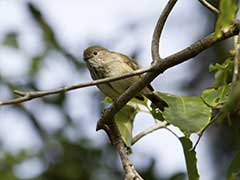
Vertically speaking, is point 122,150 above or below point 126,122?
below

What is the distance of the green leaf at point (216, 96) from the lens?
5.19 feet

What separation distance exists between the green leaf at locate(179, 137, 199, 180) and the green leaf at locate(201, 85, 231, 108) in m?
0.10

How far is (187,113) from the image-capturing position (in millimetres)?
1539

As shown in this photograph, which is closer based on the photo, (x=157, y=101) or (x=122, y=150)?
(x=122, y=150)

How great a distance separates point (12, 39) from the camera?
4.21 metres

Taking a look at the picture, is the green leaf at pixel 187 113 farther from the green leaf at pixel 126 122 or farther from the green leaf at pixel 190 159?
the green leaf at pixel 126 122

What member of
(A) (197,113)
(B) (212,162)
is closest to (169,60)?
(A) (197,113)

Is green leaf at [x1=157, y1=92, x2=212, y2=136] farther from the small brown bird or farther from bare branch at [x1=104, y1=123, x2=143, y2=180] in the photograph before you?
the small brown bird

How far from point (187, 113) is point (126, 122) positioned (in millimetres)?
448

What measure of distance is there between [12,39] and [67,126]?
0.63m

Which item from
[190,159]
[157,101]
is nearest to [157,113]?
[157,101]

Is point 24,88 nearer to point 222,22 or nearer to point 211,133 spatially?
point 211,133

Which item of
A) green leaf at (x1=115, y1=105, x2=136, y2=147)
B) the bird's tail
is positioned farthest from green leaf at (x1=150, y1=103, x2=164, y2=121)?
green leaf at (x1=115, y1=105, x2=136, y2=147)

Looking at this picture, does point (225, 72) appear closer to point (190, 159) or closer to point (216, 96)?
point (216, 96)
